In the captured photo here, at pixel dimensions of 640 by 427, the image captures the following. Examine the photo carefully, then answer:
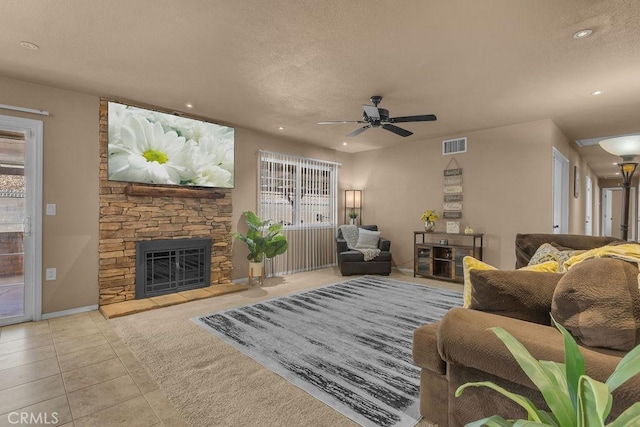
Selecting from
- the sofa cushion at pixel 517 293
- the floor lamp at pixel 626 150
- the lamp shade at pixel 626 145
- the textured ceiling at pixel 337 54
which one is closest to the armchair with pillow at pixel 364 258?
the textured ceiling at pixel 337 54

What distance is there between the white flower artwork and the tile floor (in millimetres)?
1934

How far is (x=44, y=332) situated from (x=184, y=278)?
5.38 feet

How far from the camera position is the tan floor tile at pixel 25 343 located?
2701mm

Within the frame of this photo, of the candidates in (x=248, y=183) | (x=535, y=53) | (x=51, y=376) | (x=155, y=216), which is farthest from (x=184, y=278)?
(x=535, y=53)

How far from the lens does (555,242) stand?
307cm

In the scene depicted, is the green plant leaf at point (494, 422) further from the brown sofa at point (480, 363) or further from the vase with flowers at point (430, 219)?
the vase with flowers at point (430, 219)

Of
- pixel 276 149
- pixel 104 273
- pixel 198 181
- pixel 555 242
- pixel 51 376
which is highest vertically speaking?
pixel 276 149

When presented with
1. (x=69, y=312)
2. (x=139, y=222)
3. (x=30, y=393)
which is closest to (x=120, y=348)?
(x=30, y=393)

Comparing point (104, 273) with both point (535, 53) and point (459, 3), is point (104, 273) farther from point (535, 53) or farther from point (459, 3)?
point (535, 53)

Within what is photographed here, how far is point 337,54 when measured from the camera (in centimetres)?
274

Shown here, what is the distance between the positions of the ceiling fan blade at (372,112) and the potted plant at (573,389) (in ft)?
9.55

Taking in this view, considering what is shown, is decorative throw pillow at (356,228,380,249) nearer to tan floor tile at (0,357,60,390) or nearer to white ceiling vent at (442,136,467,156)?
white ceiling vent at (442,136,467,156)

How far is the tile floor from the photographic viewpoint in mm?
1829

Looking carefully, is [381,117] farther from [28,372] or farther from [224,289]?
[28,372]
